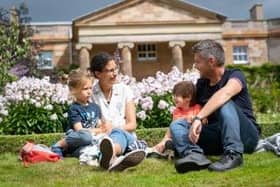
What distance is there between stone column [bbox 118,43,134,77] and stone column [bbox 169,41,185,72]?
2672 millimetres

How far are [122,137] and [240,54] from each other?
3670 centimetres

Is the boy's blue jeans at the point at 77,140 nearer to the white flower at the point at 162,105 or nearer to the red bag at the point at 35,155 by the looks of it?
the red bag at the point at 35,155

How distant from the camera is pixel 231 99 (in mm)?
5047

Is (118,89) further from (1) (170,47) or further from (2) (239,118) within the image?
(1) (170,47)

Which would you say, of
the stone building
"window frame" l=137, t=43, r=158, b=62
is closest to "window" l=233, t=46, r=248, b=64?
the stone building

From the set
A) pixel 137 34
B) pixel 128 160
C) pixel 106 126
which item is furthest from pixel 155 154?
pixel 137 34

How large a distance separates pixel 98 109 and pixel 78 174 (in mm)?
1131

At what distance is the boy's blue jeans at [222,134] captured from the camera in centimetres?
480

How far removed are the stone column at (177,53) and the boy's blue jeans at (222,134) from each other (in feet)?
105

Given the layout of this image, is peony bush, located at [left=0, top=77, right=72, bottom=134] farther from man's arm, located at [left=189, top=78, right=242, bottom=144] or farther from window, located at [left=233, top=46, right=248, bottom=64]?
window, located at [left=233, top=46, right=248, bottom=64]

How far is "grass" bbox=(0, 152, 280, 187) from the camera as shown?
14.0ft

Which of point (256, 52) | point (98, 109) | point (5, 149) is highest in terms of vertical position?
point (256, 52)

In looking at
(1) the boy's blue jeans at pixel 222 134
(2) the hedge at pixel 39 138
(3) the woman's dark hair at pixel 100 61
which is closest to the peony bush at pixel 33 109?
(2) the hedge at pixel 39 138

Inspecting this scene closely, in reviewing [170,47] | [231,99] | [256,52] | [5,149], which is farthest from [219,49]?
[256,52]
